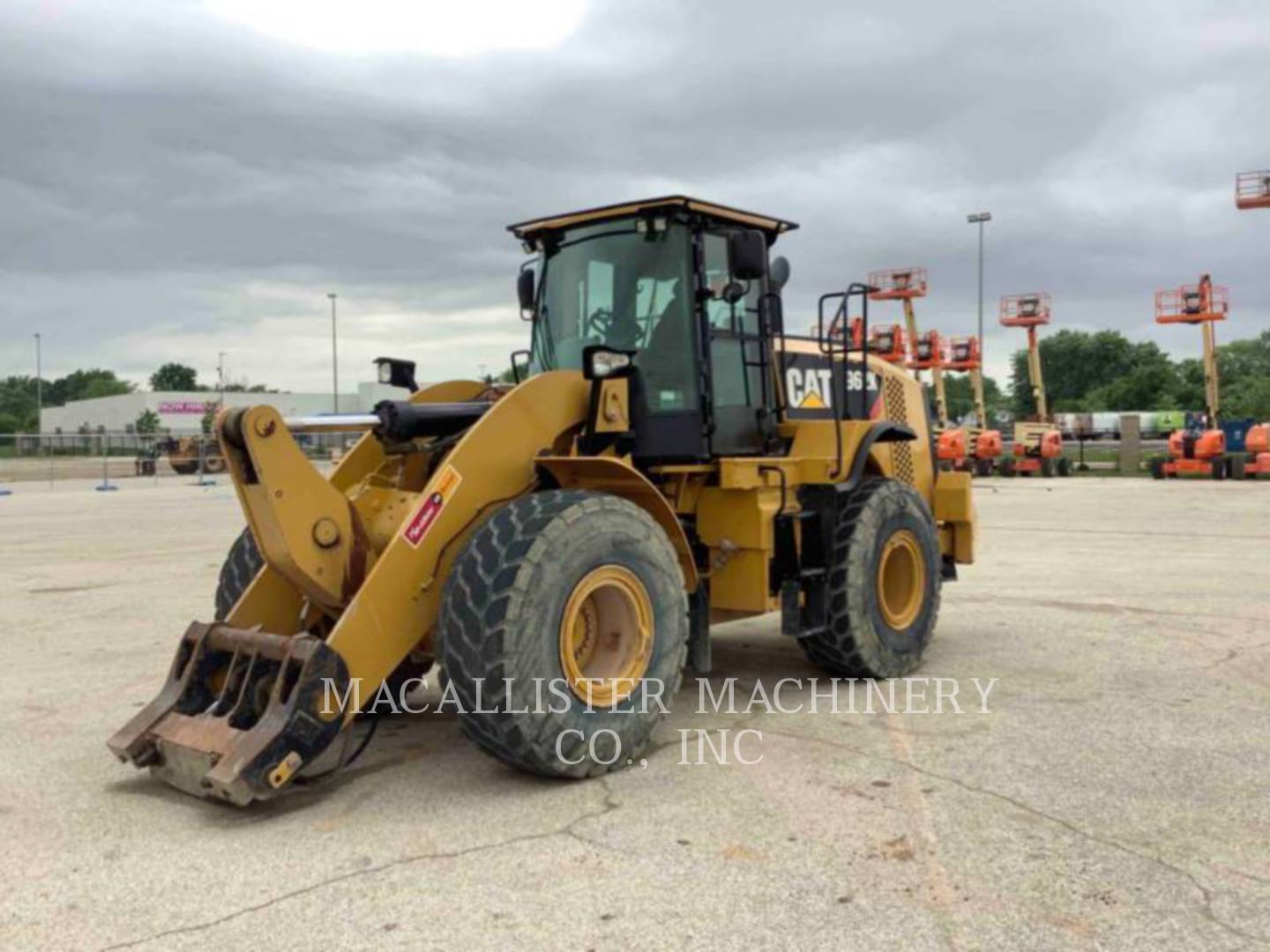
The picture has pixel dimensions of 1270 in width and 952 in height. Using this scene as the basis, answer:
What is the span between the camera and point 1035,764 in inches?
197

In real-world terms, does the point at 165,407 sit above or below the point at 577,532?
above

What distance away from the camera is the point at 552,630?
4.60 m

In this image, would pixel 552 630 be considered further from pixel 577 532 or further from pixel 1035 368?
pixel 1035 368

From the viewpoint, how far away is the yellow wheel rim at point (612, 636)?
193 inches

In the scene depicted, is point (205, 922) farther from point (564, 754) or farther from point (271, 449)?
point (271, 449)

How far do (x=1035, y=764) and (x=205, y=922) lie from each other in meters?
3.56

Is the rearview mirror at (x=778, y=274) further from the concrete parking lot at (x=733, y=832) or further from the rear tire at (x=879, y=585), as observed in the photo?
the concrete parking lot at (x=733, y=832)

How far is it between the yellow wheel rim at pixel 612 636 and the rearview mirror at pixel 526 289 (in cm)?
220

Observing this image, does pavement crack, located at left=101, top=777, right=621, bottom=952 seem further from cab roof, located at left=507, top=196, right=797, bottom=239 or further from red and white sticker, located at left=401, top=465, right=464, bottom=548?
cab roof, located at left=507, top=196, right=797, bottom=239

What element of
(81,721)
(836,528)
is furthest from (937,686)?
(81,721)

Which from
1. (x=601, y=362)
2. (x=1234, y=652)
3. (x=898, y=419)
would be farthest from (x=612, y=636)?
(x=1234, y=652)

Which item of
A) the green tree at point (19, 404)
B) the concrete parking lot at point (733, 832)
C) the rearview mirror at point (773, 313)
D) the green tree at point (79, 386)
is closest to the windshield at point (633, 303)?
the rearview mirror at point (773, 313)

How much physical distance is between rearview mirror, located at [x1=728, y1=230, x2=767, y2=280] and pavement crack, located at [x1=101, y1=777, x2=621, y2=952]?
2634 millimetres

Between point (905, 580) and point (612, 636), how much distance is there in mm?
2720
